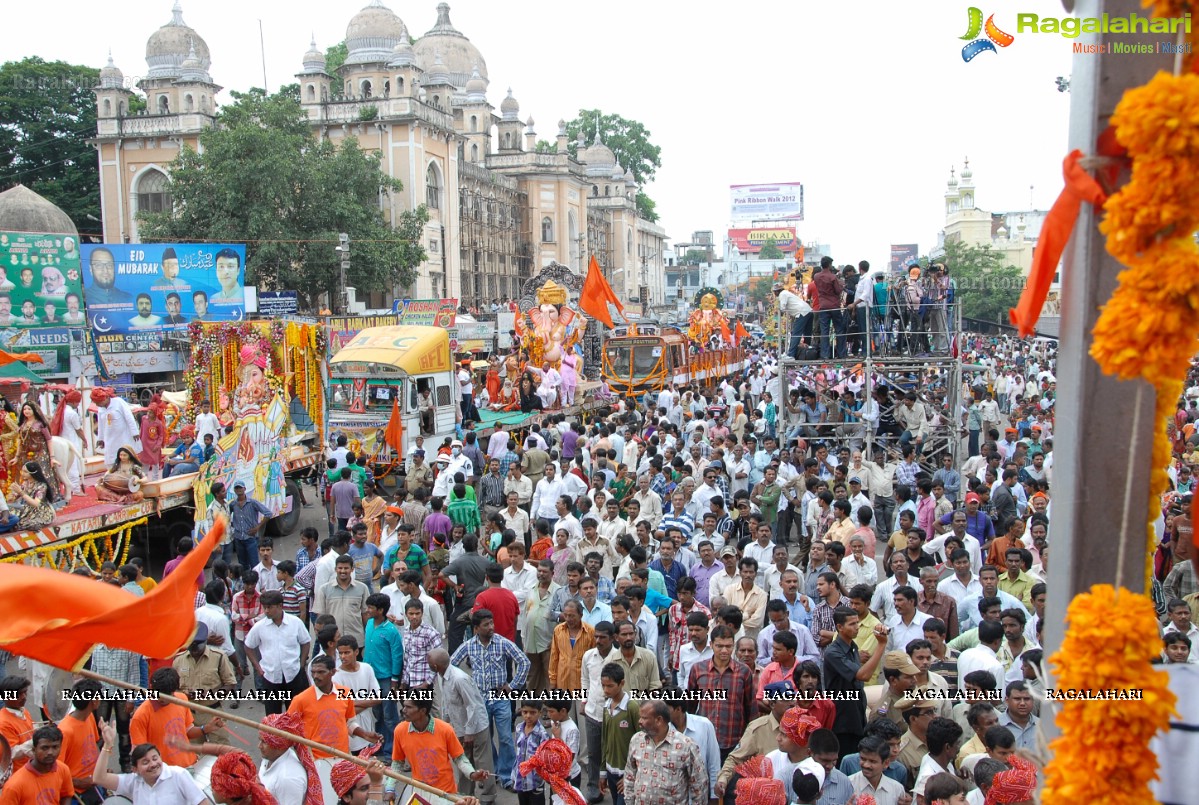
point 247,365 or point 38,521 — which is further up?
point 247,365

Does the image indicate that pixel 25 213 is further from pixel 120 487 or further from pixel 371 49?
pixel 371 49

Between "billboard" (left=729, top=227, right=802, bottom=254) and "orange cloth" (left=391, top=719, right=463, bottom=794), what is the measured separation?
105 m

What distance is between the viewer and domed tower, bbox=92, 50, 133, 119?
47.2 m

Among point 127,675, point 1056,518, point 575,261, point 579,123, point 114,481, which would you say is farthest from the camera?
point 579,123

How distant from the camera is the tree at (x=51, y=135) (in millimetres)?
49406

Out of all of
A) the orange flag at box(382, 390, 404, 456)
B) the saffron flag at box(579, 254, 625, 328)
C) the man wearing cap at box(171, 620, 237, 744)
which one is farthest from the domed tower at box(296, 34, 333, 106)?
the man wearing cap at box(171, 620, 237, 744)

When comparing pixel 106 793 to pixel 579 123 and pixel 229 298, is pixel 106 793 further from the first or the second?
pixel 579 123

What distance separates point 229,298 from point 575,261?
37.7m

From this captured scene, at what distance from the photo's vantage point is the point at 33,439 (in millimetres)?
10492

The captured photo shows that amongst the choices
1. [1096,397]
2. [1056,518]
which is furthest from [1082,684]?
[1096,397]

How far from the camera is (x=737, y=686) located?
6047 millimetres

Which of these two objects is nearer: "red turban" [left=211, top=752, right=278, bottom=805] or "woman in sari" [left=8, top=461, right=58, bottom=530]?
"red turban" [left=211, top=752, right=278, bottom=805]

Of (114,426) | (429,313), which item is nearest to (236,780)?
(114,426)

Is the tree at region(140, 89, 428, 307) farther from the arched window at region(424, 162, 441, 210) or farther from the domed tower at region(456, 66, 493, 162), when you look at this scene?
the domed tower at region(456, 66, 493, 162)
